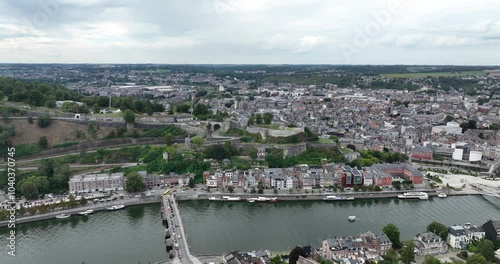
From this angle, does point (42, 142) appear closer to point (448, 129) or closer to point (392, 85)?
point (448, 129)

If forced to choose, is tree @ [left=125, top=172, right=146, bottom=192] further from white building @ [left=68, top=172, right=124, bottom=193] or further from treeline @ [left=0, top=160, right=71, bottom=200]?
treeline @ [left=0, top=160, right=71, bottom=200]

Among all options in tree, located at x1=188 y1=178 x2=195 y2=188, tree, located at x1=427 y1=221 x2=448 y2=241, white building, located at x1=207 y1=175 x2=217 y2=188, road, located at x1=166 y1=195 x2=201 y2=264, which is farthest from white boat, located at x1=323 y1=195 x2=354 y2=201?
road, located at x1=166 y1=195 x2=201 y2=264

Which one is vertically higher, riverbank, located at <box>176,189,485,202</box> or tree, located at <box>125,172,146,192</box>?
tree, located at <box>125,172,146,192</box>

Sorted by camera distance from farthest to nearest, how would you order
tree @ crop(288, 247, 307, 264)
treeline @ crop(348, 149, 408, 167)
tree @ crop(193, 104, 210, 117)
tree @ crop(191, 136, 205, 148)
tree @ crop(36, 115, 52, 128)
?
tree @ crop(193, 104, 210, 117)
tree @ crop(36, 115, 52, 128)
tree @ crop(191, 136, 205, 148)
treeline @ crop(348, 149, 408, 167)
tree @ crop(288, 247, 307, 264)

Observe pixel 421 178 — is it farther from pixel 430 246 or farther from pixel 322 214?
pixel 430 246

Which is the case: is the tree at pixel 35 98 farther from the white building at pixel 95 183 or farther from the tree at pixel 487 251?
the tree at pixel 487 251

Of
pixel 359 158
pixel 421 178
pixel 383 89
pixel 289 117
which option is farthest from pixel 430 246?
pixel 383 89
